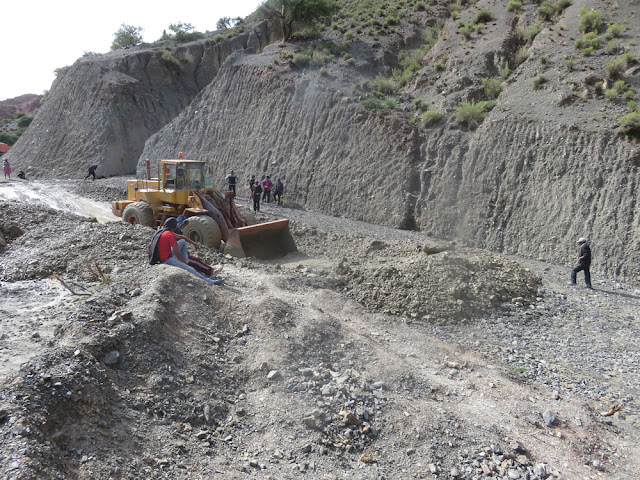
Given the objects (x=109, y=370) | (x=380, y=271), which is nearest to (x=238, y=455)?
(x=109, y=370)

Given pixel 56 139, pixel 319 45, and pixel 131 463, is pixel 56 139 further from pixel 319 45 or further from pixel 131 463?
pixel 131 463

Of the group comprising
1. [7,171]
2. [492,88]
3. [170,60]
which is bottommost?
[7,171]

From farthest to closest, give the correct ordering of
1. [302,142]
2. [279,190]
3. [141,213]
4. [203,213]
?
[302,142], [279,190], [141,213], [203,213]

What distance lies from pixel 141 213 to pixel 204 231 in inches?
107

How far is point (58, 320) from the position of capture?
652 centimetres

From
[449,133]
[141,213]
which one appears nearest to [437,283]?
[141,213]

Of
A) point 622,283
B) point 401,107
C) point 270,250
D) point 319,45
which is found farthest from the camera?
point 319,45

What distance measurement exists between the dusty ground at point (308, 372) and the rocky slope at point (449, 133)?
3980mm

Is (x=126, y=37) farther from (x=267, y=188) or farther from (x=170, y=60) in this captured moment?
(x=267, y=188)

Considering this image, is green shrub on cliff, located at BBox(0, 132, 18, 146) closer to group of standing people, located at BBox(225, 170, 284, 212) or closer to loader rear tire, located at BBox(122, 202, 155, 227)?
group of standing people, located at BBox(225, 170, 284, 212)

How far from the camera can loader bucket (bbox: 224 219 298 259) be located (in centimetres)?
1211

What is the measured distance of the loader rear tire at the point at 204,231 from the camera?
39.0 ft

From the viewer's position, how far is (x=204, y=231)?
11945 millimetres

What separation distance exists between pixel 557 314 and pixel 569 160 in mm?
6343
